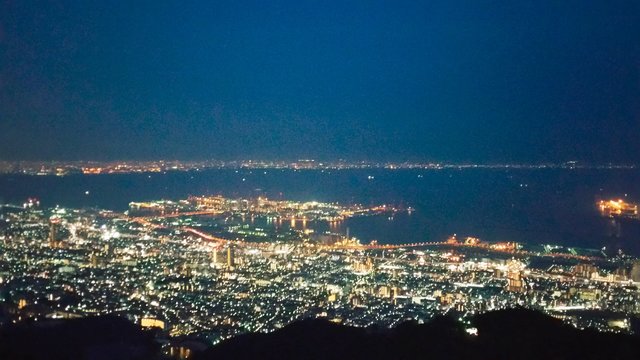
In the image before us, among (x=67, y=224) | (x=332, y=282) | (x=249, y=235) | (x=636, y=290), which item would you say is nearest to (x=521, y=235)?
(x=249, y=235)

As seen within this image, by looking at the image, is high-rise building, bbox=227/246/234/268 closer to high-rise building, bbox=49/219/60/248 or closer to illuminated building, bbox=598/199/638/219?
high-rise building, bbox=49/219/60/248

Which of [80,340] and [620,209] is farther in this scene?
[620,209]

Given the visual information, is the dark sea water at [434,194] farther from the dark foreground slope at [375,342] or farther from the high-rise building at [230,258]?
the dark foreground slope at [375,342]

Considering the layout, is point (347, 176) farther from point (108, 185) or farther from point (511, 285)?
point (511, 285)

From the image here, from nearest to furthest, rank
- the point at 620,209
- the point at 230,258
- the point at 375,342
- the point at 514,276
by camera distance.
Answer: the point at 375,342, the point at 514,276, the point at 230,258, the point at 620,209

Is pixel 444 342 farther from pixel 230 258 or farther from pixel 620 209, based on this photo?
pixel 620 209

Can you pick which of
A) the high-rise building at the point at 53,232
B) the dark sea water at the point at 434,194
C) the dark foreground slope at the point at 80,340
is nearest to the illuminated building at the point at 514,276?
the dark sea water at the point at 434,194

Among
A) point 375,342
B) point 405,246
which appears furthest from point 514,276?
point 375,342

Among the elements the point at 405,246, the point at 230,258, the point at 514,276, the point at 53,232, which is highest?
the point at 53,232
